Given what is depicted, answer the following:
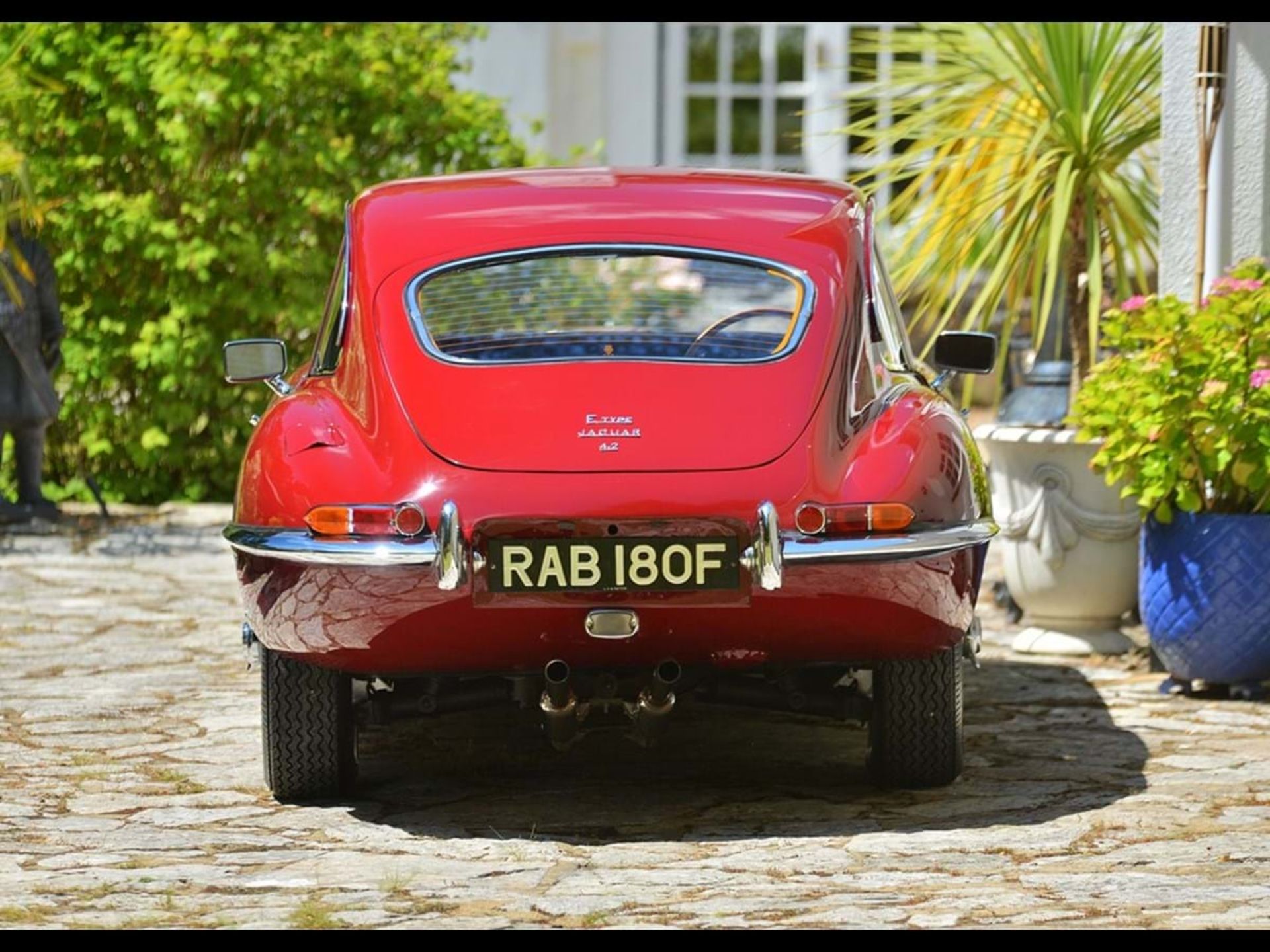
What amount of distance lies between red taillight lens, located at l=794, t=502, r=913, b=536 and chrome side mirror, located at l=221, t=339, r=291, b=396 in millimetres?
1607

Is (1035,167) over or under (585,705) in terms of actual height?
over

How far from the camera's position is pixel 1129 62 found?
26.5 feet

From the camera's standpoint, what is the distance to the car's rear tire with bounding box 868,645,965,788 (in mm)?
5031

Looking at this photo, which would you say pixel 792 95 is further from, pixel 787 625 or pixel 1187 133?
pixel 787 625

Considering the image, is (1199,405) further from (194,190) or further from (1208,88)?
(194,190)

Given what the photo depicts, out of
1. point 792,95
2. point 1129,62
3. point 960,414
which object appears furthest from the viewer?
point 792,95

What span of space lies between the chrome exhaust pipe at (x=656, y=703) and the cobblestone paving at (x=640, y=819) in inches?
7.3

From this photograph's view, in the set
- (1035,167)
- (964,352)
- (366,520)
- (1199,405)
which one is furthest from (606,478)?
(1035,167)

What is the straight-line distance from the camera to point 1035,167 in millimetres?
7867

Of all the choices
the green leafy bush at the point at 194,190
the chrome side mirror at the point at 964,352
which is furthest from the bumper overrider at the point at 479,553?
the green leafy bush at the point at 194,190

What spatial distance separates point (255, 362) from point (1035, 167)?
3.39m

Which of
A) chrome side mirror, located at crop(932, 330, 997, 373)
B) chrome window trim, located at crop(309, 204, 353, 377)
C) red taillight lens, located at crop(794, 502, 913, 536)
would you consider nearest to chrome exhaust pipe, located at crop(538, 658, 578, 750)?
red taillight lens, located at crop(794, 502, 913, 536)
